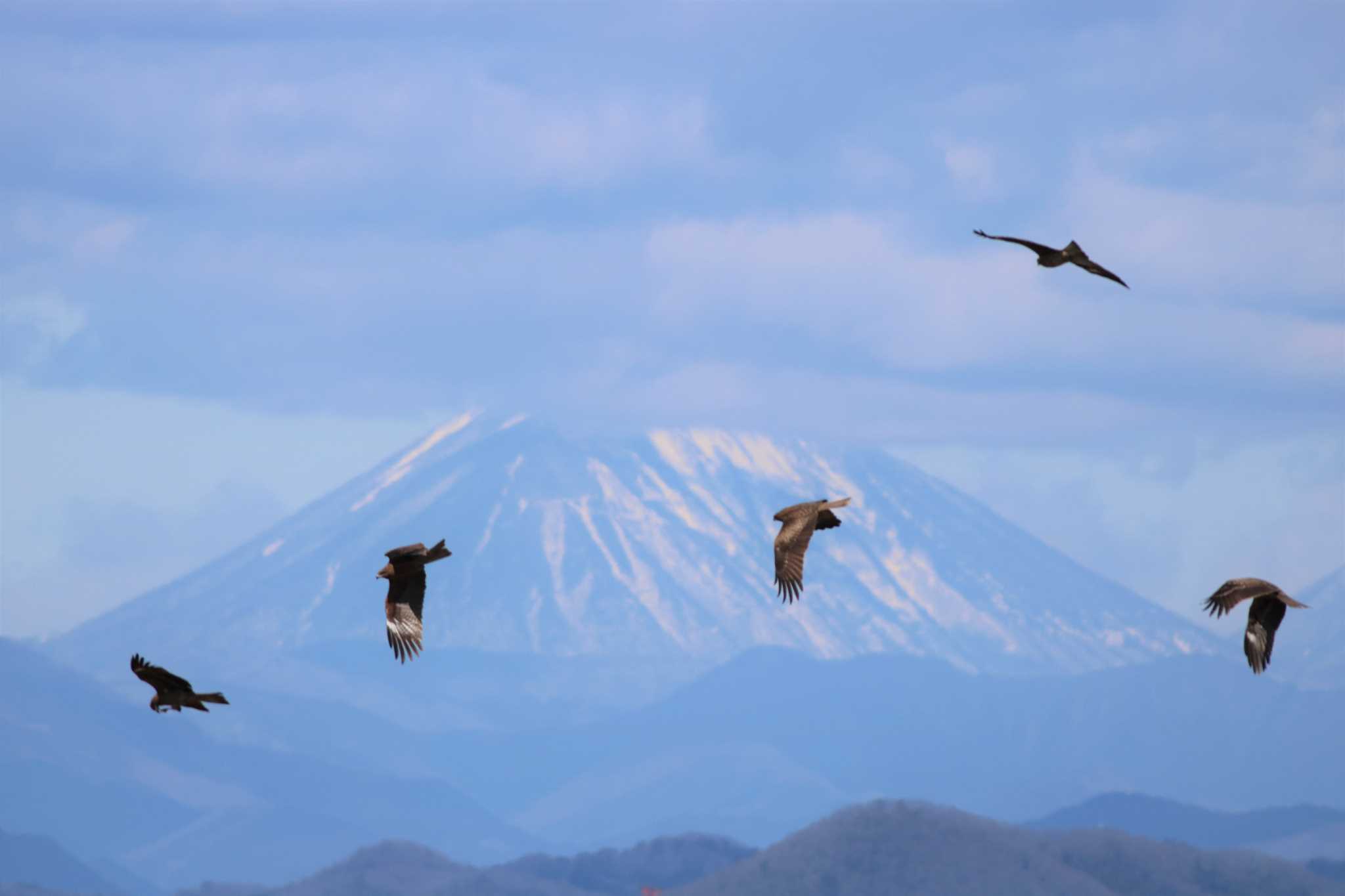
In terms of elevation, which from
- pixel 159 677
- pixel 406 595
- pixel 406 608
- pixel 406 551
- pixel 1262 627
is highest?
pixel 406 551

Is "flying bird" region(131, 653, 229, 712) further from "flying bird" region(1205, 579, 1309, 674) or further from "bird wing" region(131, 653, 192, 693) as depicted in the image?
"flying bird" region(1205, 579, 1309, 674)

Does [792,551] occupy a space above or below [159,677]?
above

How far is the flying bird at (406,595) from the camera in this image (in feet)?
132

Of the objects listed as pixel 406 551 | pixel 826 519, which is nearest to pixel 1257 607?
pixel 826 519

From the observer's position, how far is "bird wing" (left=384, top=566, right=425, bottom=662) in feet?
135

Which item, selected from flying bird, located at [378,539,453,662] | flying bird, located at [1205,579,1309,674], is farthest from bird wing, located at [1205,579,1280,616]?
flying bird, located at [378,539,453,662]

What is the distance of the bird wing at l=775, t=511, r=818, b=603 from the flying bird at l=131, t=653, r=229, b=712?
967cm

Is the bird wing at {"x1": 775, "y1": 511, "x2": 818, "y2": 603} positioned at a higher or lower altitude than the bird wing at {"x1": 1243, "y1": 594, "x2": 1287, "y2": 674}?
higher

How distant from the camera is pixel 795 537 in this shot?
132ft

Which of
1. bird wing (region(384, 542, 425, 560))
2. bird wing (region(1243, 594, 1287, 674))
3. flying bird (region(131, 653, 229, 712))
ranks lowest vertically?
bird wing (region(1243, 594, 1287, 674))

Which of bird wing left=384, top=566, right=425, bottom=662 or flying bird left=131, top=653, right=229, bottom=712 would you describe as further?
bird wing left=384, top=566, right=425, bottom=662

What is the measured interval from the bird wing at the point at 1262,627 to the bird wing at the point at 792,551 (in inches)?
291

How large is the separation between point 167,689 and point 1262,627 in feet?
61.2

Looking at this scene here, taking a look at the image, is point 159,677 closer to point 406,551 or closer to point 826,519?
point 406,551
